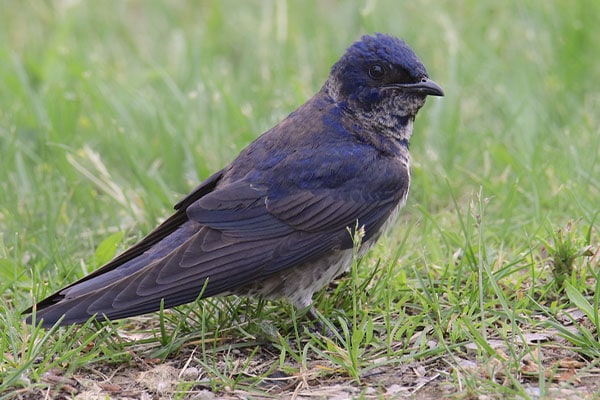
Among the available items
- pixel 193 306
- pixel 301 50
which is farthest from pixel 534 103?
pixel 193 306

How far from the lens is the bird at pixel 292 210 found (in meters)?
3.91

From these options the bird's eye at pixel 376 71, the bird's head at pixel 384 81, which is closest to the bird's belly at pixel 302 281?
the bird's head at pixel 384 81

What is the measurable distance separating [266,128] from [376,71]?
4.99 feet

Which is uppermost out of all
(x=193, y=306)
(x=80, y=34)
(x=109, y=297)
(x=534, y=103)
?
(x=80, y=34)

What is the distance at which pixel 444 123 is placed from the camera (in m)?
6.20

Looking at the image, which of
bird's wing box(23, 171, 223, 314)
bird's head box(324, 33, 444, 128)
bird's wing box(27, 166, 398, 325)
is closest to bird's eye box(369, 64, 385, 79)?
bird's head box(324, 33, 444, 128)

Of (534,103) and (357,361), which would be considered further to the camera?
(534,103)

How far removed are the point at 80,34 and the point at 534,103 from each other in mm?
3793

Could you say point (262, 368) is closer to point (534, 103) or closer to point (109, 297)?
point (109, 297)

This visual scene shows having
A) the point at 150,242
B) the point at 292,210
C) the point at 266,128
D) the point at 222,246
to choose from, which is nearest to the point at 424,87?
the point at 292,210

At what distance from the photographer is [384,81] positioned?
4.62 m

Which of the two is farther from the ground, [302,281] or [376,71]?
[376,71]

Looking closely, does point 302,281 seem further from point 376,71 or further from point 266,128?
point 266,128

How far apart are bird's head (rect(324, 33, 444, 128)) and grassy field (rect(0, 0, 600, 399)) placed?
506 mm
